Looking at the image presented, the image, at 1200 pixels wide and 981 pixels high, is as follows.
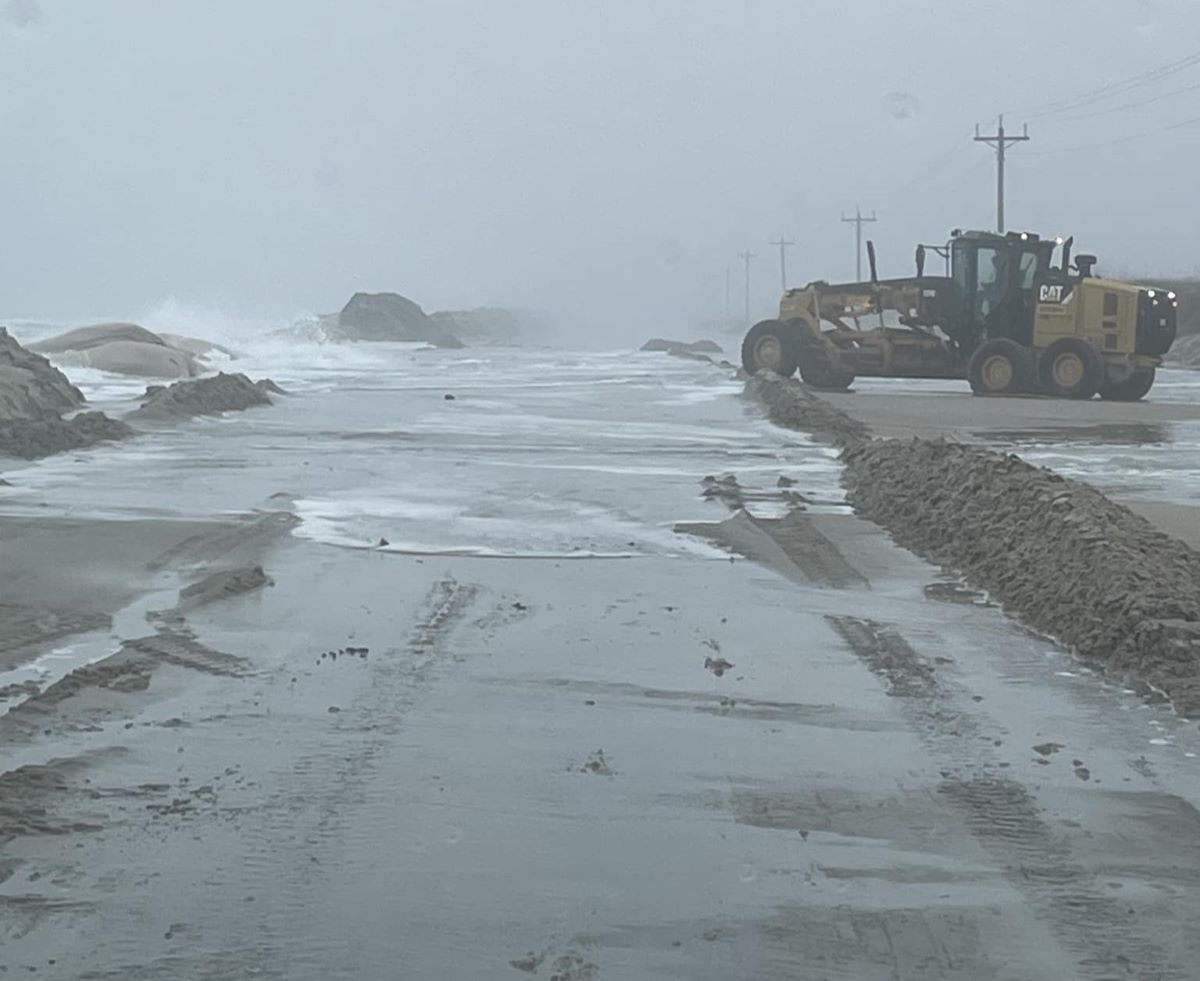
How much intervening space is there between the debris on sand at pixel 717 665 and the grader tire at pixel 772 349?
96.4ft

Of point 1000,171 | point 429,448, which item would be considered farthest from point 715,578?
point 1000,171

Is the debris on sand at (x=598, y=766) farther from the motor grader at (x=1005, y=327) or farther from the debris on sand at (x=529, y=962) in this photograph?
the motor grader at (x=1005, y=327)

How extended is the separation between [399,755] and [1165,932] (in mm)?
2934

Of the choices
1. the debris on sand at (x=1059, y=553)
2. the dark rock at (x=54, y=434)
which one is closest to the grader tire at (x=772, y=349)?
the dark rock at (x=54, y=434)

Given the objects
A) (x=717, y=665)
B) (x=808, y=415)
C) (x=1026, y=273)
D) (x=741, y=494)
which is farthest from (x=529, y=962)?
(x=1026, y=273)

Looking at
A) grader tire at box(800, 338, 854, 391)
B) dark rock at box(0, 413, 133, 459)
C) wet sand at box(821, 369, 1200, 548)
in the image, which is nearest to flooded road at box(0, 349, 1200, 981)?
wet sand at box(821, 369, 1200, 548)

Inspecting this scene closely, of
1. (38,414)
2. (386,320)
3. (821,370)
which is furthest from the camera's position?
(386,320)

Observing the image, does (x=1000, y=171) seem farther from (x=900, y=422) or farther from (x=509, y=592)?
(x=509, y=592)

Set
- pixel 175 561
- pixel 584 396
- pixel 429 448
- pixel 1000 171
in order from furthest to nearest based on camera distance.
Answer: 1. pixel 1000 171
2. pixel 584 396
3. pixel 429 448
4. pixel 175 561

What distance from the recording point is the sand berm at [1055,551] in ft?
29.5

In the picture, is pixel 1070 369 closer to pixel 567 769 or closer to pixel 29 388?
pixel 29 388

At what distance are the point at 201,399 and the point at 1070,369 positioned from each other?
15465mm

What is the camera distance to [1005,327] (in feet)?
116

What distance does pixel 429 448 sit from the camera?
2138cm
